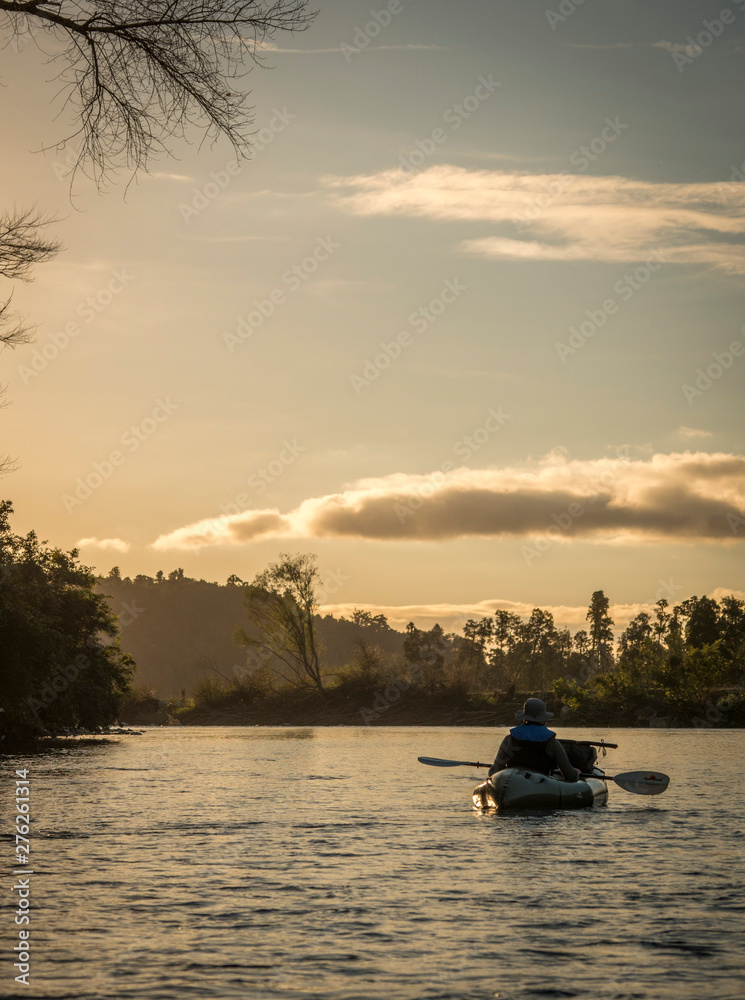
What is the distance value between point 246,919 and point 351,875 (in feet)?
9.23

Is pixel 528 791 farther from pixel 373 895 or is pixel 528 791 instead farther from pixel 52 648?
pixel 52 648

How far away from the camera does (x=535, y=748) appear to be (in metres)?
19.7

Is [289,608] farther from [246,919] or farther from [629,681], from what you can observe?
[246,919]

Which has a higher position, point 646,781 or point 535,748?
point 535,748

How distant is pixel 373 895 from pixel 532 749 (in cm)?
884

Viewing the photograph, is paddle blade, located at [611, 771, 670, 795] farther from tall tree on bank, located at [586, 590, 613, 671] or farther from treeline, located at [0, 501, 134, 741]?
tall tree on bank, located at [586, 590, 613, 671]

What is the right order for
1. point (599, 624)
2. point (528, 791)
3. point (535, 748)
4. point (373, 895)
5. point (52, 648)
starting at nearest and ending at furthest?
point (373, 895), point (528, 791), point (535, 748), point (52, 648), point (599, 624)

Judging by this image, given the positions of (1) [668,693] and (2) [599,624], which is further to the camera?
(2) [599,624]

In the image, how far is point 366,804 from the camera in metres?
20.8

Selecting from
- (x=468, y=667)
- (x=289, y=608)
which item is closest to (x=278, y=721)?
(x=289, y=608)

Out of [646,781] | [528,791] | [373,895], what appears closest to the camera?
[373,895]

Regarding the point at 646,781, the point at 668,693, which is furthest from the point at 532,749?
the point at 668,693

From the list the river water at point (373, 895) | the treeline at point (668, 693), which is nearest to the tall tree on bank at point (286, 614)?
the treeline at point (668, 693)

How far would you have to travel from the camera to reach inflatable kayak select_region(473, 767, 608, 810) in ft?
62.2
